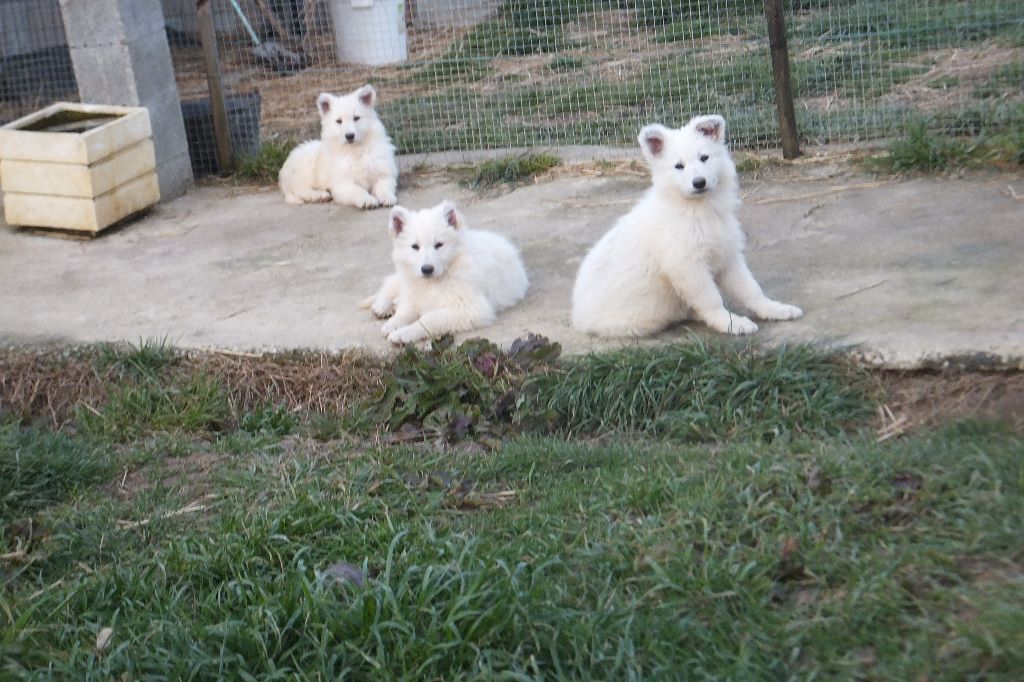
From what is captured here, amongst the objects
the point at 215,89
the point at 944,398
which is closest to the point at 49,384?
the point at 215,89

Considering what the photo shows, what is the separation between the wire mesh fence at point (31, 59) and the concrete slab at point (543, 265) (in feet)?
11.4

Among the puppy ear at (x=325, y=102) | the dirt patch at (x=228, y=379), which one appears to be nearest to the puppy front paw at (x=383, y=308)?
the dirt patch at (x=228, y=379)

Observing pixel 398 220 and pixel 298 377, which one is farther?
pixel 398 220

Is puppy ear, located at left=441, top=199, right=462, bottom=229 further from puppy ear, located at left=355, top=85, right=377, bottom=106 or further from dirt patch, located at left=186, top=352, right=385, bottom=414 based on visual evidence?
puppy ear, located at left=355, top=85, right=377, bottom=106

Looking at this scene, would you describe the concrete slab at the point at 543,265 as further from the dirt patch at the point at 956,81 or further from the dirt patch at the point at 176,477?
the dirt patch at the point at 956,81

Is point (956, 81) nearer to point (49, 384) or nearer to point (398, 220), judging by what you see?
point (398, 220)

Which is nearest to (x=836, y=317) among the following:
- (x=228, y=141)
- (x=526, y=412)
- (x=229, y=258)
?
(x=526, y=412)

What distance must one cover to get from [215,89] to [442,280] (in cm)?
393

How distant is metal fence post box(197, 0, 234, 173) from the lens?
9.34 metres

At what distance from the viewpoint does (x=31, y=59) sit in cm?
1159

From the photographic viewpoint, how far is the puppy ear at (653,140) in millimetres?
5641

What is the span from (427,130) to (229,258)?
279 cm

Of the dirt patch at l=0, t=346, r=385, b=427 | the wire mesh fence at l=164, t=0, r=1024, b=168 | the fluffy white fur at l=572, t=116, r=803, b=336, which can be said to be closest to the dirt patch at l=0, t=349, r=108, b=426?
the dirt patch at l=0, t=346, r=385, b=427

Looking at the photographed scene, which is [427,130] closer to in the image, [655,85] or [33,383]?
[655,85]
